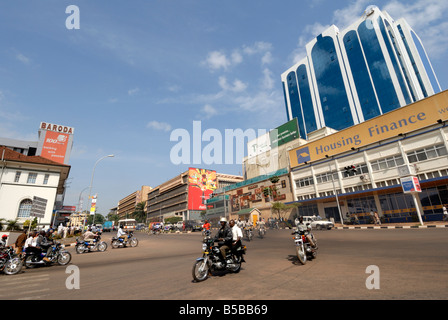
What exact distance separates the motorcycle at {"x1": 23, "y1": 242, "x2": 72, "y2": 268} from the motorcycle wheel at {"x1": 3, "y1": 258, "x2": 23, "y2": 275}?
1234 millimetres

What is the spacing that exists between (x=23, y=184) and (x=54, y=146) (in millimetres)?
30189

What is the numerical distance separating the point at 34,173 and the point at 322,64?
8270cm

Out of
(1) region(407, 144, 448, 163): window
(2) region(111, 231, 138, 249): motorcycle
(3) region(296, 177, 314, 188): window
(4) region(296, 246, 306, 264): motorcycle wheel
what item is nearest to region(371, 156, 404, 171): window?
(1) region(407, 144, 448, 163): window

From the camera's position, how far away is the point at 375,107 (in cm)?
5728

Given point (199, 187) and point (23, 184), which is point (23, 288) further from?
point (199, 187)

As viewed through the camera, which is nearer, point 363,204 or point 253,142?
point 363,204

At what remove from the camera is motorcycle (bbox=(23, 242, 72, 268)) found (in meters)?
9.60

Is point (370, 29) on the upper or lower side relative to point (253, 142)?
upper

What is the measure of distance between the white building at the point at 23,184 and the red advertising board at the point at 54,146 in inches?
1008

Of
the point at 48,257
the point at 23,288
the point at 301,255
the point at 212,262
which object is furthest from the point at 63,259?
the point at 301,255
